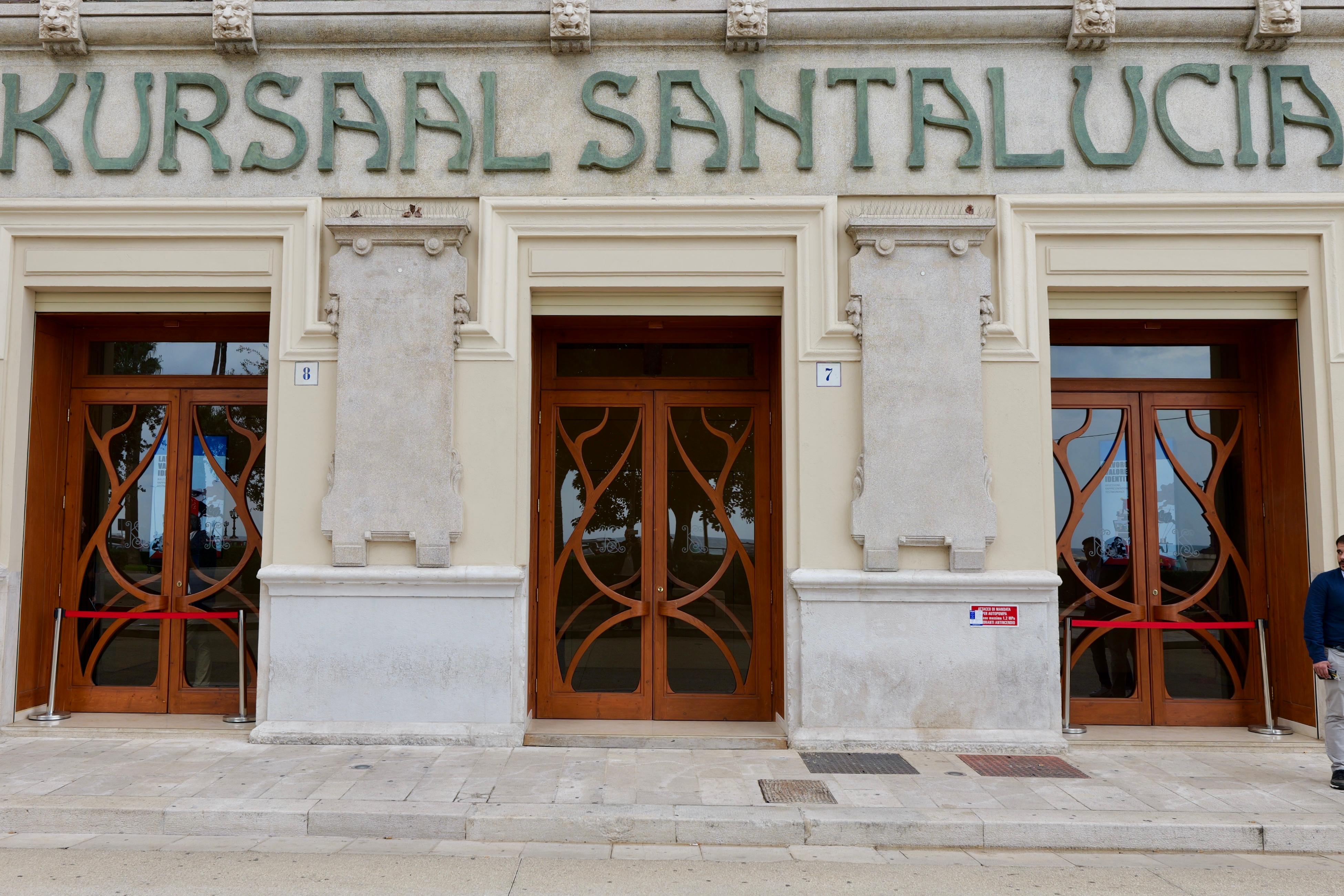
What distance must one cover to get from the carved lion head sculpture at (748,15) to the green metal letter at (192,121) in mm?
4166

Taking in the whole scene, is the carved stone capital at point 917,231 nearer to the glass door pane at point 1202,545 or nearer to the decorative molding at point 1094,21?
the decorative molding at point 1094,21

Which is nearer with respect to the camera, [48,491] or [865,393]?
[865,393]

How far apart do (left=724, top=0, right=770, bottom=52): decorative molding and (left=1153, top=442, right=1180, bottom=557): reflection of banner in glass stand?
485cm

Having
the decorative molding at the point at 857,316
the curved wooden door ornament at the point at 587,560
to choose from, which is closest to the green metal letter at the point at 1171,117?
the decorative molding at the point at 857,316

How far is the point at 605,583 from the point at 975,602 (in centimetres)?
300

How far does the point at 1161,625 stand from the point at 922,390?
2980mm

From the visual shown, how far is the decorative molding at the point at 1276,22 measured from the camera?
312 inches

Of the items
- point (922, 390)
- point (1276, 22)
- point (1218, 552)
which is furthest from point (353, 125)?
point (1218, 552)

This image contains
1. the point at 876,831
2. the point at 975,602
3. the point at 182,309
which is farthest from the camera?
the point at 182,309

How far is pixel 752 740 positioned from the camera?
307 inches

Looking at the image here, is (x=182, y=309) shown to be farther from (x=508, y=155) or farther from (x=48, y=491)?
(x=508, y=155)

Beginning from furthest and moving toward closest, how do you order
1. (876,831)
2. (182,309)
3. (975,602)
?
1. (182,309)
2. (975,602)
3. (876,831)

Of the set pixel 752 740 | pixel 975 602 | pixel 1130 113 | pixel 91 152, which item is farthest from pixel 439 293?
pixel 1130 113

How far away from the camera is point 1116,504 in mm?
8625
